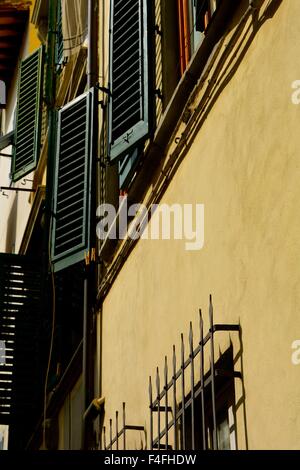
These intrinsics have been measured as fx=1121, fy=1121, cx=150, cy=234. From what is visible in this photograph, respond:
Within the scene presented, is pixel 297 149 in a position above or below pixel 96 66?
below

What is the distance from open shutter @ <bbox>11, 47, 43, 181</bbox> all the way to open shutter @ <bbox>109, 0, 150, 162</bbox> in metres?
5.19

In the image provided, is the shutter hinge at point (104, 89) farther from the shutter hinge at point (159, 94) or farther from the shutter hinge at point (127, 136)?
the shutter hinge at point (159, 94)

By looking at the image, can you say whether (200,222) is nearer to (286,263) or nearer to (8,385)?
(286,263)

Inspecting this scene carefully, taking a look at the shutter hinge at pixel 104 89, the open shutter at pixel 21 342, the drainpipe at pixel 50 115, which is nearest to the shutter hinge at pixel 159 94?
the shutter hinge at pixel 104 89

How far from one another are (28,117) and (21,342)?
3687mm

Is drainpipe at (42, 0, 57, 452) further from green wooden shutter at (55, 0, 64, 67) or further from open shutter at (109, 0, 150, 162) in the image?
open shutter at (109, 0, 150, 162)

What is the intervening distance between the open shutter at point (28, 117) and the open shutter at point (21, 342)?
2.03 m

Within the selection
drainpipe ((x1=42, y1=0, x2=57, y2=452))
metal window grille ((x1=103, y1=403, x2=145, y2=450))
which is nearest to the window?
metal window grille ((x1=103, y1=403, x2=145, y2=450))

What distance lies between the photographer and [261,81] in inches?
209

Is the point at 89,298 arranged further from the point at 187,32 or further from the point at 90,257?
the point at 187,32

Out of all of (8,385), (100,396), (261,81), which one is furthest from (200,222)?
(8,385)

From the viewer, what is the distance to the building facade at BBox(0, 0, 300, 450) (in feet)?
16.1

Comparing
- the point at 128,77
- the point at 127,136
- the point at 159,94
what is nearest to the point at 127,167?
the point at 127,136
